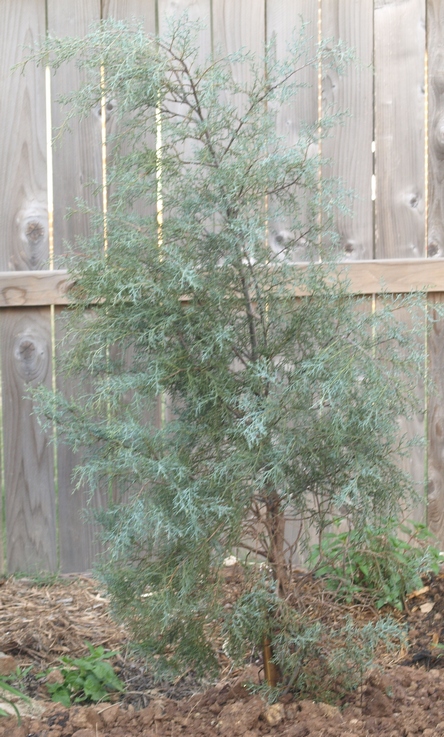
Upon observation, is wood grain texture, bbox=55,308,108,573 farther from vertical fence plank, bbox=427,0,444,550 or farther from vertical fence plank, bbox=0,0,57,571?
vertical fence plank, bbox=427,0,444,550

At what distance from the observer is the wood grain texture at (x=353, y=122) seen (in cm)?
383

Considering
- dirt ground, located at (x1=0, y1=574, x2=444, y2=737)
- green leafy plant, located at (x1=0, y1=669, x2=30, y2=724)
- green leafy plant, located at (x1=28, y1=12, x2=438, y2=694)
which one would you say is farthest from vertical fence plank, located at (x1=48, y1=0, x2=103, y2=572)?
green leafy plant, located at (x1=28, y1=12, x2=438, y2=694)

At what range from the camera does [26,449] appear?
12.9 feet

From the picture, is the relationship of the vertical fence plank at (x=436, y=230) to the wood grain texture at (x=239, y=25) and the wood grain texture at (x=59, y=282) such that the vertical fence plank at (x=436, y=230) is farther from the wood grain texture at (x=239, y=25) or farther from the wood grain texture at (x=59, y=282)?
the wood grain texture at (x=239, y=25)

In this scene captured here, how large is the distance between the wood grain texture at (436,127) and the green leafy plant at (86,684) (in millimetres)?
2560

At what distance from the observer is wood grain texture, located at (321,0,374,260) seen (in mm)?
3832

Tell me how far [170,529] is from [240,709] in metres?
0.60

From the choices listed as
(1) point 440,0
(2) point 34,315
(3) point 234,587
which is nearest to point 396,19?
(1) point 440,0

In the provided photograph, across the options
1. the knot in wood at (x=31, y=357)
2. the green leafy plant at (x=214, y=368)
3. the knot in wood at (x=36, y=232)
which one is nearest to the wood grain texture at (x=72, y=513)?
the knot in wood at (x=31, y=357)

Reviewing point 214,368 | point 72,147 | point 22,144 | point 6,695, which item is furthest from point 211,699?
point 22,144

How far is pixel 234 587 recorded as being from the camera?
3.31 metres

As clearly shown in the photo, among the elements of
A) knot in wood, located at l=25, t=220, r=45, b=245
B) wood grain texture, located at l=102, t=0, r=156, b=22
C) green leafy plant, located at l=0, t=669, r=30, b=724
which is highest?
wood grain texture, located at l=102, t=0, r=156, b=22

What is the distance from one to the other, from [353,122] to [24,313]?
1942 mm

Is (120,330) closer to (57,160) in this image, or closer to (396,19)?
(57,160)
